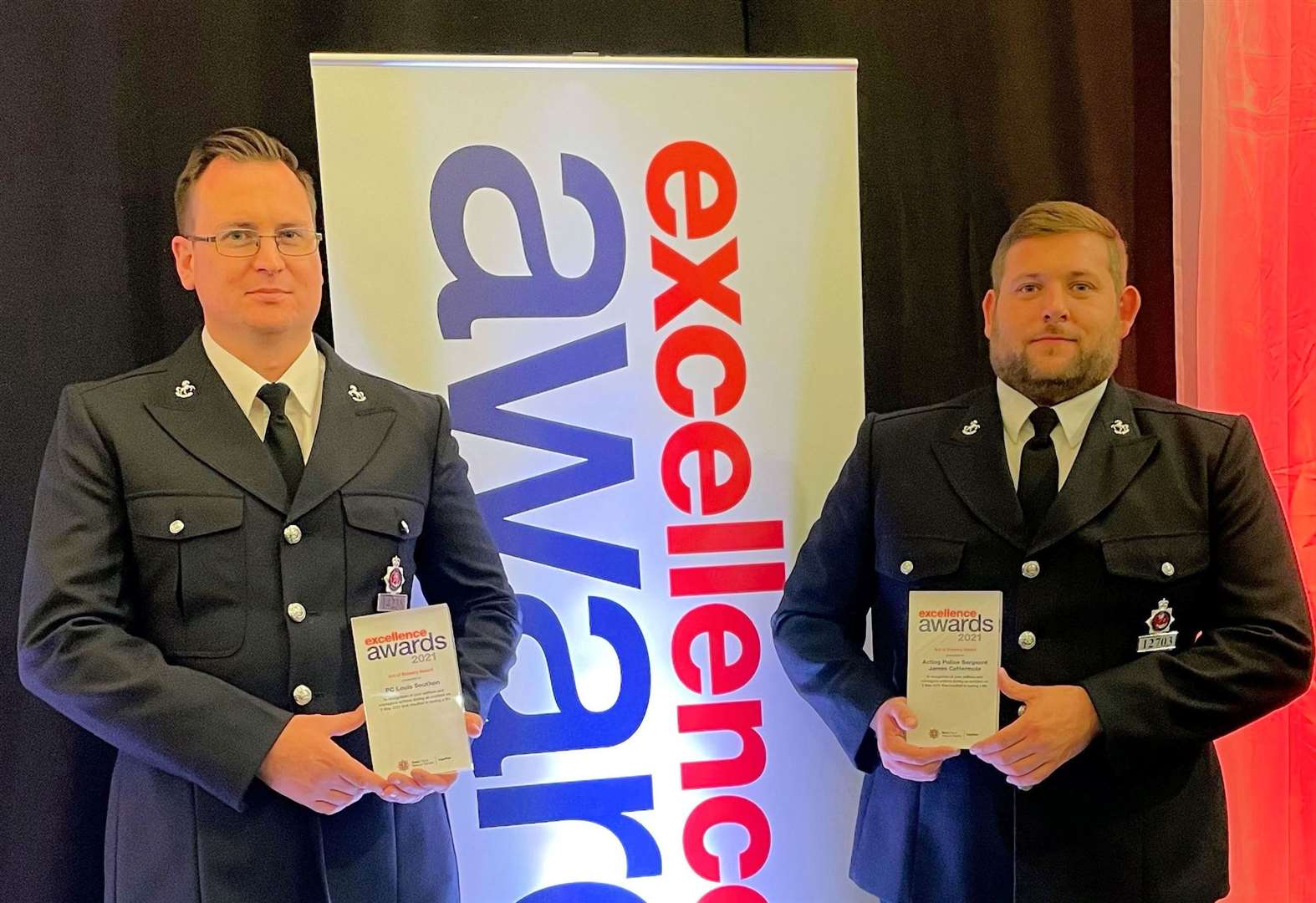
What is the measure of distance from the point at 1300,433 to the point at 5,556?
9.37 ft

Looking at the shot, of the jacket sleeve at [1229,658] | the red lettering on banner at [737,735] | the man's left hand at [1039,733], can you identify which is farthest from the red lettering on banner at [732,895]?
the jacket sleeve at [1229,658]

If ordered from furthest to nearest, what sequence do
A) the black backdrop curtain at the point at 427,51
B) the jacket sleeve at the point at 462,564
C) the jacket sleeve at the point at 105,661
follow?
the black backdrop curtain at the point at 427,51 → the jacket sleeve at the point at 462,564 → the jacket sleeve at the point at 105,661

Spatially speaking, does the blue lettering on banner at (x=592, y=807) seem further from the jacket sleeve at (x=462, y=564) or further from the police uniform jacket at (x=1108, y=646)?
the police uniform jacket at (x=1108, y=646)

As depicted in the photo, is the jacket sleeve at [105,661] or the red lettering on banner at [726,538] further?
the red lettering on banner at [726,538]

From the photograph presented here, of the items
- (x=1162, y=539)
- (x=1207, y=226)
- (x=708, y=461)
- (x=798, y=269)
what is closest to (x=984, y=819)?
(x=1162, y=539)

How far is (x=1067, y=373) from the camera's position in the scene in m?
1.85

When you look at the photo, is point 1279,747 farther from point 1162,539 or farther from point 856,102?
point 856,102

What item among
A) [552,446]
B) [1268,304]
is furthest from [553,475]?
[1268,304]

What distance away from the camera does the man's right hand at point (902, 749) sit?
1739mm

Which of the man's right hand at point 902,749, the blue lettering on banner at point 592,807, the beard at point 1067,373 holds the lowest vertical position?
the blue lettering on banner at point 592,807

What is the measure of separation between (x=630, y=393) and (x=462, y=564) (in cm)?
63

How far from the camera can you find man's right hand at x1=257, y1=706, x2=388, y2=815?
5.19ft

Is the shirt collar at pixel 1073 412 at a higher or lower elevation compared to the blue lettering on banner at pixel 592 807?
higher

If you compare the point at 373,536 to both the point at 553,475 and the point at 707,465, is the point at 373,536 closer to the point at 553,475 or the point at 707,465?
the point at 553,475
